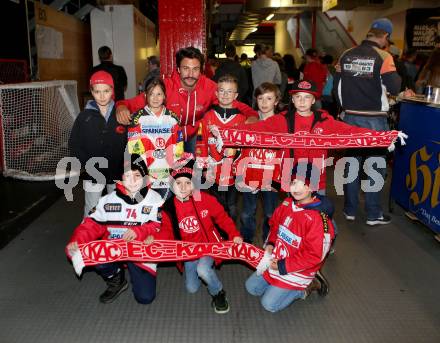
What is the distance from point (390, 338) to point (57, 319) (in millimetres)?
2062

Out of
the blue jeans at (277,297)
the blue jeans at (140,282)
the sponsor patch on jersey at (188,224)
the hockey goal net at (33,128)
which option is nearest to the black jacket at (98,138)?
the sponsor patch on jersey at (188,224)

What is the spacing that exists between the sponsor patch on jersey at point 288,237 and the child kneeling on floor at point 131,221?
85cm

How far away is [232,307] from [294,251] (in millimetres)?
572

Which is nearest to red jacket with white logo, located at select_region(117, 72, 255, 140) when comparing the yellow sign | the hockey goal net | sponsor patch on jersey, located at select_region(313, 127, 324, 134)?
sponsor patch on jersey, located at select_region(313, 127, 324, 134)

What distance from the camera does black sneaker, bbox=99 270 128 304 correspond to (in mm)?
3034

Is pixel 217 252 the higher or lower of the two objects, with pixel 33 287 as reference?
higher

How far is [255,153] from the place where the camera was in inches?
139

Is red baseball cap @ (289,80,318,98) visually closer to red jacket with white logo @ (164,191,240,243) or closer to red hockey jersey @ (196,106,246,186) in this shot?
red hockey jersey @ (196,106,246,186)

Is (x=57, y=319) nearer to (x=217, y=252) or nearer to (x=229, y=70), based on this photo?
(x=217, y=252)

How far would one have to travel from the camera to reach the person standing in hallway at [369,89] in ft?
13.8

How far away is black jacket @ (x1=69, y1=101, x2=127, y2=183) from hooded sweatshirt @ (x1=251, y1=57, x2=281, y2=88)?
16.9ft

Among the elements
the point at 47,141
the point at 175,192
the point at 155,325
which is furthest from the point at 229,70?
the point at 155,325

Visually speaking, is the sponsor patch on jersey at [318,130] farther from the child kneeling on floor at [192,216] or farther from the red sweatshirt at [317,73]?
the red sweatshirt at [317,73]

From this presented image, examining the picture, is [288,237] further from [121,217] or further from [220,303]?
[121,217]
